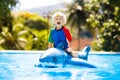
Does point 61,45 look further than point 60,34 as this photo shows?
No

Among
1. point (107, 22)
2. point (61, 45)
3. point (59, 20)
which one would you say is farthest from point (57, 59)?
point (107, 22)

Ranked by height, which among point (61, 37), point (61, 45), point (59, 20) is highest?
point (59, 20)

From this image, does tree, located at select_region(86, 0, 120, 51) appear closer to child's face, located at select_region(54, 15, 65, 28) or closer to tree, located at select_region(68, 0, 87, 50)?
child's face, located at select_region(54, 15, 65, 28)

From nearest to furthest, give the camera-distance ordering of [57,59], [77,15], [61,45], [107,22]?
[57,59] < [61,45] < [107,22] < [77,15]

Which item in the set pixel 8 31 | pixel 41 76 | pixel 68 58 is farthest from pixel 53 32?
pixel 8 31

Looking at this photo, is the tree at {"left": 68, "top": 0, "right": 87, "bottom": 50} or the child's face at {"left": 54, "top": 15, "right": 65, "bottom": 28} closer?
the child's face at {"left": 54, "top": 15, "right": 65, "bottom": 28}

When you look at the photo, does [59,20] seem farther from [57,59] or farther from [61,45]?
[57,59]

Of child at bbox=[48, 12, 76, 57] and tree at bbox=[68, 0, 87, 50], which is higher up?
tree at bbox=[68, 0, 87, 50]

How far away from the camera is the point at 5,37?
22.4 meters

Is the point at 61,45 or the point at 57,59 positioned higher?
the point at 61,45

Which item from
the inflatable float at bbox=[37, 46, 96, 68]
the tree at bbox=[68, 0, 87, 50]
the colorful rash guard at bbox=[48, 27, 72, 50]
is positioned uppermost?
the tree at bbox=[68, 0, 87, 50]

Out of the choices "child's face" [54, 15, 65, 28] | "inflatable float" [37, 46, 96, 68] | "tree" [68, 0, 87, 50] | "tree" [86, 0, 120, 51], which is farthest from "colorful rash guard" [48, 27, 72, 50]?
"tree" [68, 0, 87, 50]

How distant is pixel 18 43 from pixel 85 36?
72.3 ft

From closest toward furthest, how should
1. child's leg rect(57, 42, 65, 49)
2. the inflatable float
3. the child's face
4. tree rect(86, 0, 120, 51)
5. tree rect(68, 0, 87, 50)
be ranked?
1. the inflatable float
2. child's leg rect(57, 42, 65, 49)
3. the child's face
4. tree rect(86, 0, 120, 51)
5. tree rect(68, 0, 87, 50)
